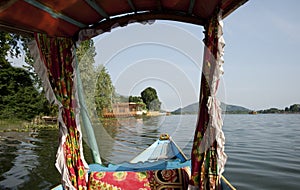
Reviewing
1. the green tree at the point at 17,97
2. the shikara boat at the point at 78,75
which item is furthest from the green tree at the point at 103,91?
the green tree at the point at 17,97

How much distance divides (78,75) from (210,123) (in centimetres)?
130

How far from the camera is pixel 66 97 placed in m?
2.01

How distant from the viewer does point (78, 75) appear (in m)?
2.27

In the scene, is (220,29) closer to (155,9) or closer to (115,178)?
(155,9)

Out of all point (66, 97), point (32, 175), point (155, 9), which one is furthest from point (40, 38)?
point (32, 175)

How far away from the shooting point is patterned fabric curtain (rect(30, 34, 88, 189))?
6.39 ft

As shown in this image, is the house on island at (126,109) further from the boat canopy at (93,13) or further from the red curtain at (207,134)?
the red curtain at (207,134)

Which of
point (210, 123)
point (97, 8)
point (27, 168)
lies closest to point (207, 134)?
point (210, 123)

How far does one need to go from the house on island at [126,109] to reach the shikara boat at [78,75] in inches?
183

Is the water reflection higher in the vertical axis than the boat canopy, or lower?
lower

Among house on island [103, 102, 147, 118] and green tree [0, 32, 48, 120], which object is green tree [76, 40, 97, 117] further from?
green tree [0, 32, 48, 120]

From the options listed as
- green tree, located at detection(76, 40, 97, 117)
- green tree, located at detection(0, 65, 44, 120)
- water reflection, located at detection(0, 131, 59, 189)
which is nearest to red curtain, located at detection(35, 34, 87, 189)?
green tree, located at detection(76, 40, 97, 117)

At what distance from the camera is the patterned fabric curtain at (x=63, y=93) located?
6.39 feet

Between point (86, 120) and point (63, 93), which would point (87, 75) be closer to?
point (86, 120)
